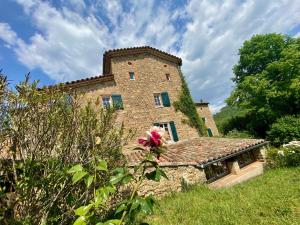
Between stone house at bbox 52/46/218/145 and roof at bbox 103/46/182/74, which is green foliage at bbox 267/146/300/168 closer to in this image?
stone house at bbox 52/46/218/145

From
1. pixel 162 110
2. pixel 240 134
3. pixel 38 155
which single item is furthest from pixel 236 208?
pixel 240 134

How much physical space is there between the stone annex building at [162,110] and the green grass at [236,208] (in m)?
3.06

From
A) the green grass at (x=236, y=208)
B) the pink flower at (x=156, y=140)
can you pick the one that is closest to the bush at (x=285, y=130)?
the green grass at (x=236, y=208)

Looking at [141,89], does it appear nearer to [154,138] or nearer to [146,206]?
[154,138]

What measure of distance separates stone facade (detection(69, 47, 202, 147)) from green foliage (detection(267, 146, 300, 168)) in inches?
246

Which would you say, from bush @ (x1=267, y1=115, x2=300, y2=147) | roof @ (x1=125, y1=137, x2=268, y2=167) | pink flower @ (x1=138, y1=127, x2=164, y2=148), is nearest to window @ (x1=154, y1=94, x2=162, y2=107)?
roof @ (x1=125, y1=137, x2=268, y2=167)

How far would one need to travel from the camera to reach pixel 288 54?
2275cm

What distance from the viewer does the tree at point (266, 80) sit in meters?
22.5

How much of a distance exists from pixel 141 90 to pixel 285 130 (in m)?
14.5

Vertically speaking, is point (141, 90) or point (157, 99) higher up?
point (141, 90)

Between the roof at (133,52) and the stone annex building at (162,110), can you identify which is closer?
the stone annex building at (162,110)

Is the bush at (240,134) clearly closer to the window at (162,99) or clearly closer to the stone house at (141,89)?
the stone house at (141,89)

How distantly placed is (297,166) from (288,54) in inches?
561

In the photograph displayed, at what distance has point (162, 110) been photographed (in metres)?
18.7
